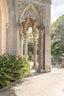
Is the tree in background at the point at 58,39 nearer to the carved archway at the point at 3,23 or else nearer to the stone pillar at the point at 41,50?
the stone pillar at the point at 41,50

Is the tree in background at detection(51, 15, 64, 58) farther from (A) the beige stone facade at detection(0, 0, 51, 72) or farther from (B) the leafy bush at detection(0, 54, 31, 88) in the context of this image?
(B) the leafy bush at detection(0, 54, 31, 88)

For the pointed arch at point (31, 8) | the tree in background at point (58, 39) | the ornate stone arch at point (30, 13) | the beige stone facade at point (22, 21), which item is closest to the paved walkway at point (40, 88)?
the beige stone facade at point (22, 21)

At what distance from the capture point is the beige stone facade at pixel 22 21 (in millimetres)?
4949

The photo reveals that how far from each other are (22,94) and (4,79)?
805 mm

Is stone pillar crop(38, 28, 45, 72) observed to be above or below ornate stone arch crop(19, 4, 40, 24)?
below

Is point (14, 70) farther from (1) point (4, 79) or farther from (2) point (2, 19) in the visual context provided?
(2) point (2, 19)

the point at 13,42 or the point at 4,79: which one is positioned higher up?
the point at 13,42

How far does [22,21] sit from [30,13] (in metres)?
0.64

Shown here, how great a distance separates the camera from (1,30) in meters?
4.86

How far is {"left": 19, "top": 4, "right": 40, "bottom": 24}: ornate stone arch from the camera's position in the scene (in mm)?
5387

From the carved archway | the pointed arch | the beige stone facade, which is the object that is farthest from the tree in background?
the carved archway

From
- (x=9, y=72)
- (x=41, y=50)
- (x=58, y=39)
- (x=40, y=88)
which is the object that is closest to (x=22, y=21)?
(x=41, y=50)

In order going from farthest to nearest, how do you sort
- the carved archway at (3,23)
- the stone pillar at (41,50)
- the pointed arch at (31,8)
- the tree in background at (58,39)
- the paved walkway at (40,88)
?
1. the tree in background at (58,39)
2. the stone pillar at (41,50)
3. the pointed arch at (31,8)
4. the carved archway at (3,23)
5. the paved walkway at (40,88)

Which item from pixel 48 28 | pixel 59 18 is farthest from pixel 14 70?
pixel 59 18
